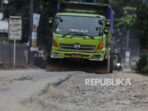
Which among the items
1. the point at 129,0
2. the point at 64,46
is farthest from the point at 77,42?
the point at 129,0

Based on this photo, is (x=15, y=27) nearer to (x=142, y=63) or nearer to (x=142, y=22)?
(x=142, y=63)

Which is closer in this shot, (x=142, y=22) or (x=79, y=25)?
(x=79, y=25)

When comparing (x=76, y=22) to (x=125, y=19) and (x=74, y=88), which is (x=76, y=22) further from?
(x=125, y=19)

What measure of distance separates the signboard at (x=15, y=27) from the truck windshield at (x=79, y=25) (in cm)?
900

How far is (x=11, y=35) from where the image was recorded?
29.8m

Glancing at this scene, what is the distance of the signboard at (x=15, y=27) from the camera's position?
1163 inches

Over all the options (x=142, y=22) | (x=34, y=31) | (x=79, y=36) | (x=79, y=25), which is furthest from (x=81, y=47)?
(x=142, y=22)

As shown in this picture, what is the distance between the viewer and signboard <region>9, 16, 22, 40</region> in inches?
1163

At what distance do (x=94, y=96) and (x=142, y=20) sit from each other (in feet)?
90.1

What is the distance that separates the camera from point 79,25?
20.8 m

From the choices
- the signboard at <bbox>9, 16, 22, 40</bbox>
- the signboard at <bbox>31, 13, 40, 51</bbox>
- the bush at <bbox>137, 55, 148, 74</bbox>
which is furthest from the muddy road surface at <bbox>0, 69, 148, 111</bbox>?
the bush at <bbox>137, 55, 148, 74</bbox>

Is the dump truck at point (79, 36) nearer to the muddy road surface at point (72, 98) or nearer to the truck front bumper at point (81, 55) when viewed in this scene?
the truck front bumper at point (81, 55)

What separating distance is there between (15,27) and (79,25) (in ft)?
32.1

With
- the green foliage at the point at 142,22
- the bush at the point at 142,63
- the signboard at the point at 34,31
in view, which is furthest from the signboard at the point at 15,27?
the green foliage at the point at 142,22
